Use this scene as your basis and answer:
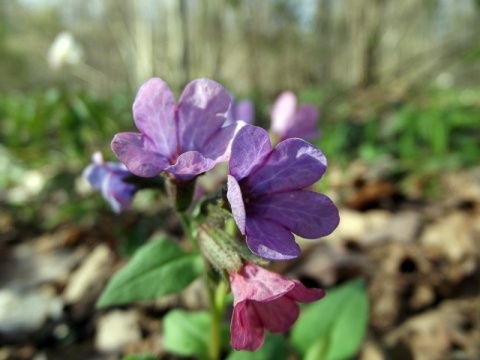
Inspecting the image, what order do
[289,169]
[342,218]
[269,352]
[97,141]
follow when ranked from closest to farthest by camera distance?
[289,169] < [269,352] < [342,218] < [97,141]

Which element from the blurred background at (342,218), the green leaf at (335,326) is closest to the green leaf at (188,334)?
the green leaf at (335,326)

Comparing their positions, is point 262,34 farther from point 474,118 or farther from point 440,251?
point 440,251

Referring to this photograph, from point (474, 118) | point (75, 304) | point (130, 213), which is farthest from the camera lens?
point (474, 118)

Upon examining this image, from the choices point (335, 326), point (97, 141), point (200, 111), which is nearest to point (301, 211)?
point (200, 111)

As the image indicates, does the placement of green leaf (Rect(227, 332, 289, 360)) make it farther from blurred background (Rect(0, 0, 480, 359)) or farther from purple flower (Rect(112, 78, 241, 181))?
purple flower (Rect(112, 78, 241, 181))

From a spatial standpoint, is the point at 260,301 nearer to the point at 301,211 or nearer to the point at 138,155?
the point at 301,211

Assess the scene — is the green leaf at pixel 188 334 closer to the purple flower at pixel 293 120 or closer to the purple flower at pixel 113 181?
the purple flower at pixel 113 181

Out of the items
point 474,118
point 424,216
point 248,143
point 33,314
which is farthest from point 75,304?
point 474,118
